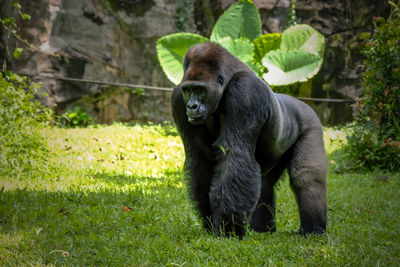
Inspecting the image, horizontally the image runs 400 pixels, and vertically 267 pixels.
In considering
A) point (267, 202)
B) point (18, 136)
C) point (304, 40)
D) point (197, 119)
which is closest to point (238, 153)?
point (197, 119)

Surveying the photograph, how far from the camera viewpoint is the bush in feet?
16.6

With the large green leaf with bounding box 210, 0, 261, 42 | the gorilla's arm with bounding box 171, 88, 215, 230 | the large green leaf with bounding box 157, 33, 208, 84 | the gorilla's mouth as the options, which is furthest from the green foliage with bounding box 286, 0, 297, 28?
the gorilla's mouth

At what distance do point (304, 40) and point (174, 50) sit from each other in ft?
10.7

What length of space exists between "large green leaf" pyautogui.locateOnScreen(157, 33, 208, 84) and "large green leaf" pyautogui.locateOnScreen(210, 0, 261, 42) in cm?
68

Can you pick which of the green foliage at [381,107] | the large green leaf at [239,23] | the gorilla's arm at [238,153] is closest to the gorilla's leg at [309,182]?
the gorilla's arm at [238,153]

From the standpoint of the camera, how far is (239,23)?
399 inches

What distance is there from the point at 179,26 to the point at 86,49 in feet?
8.66

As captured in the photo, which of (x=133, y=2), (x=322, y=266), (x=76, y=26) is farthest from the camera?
(x=133, y=2)

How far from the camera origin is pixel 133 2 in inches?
440

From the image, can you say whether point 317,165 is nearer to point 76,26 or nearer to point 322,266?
point 322,266

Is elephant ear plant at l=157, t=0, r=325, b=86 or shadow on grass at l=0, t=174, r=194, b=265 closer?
shadow on grass at l=0, t=174, r=194, b=265

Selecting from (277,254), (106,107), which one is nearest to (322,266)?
(277,254)

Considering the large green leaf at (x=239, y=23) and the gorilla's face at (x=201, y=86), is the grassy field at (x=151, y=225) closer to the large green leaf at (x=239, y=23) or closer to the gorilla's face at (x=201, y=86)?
the gorilla's face at (x=201, y=86)

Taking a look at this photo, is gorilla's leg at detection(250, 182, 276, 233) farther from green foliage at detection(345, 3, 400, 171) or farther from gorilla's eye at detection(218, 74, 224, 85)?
green foliage at detection(345, 3, 400, 171)
